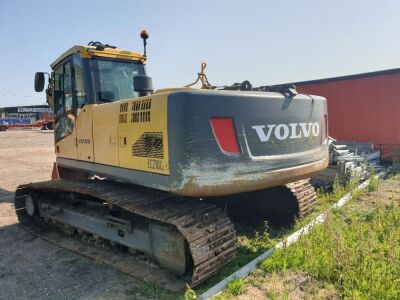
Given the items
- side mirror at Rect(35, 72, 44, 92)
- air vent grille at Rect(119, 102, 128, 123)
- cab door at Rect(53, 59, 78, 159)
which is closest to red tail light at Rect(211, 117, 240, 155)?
air vent grille at Rect(119, 102, 128, 123)

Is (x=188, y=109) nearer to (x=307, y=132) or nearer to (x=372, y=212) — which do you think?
(x=307, y=132)

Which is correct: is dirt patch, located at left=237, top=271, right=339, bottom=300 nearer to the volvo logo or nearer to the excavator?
the excavator

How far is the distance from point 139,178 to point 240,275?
1408mm

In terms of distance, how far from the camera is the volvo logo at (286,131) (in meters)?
3.47

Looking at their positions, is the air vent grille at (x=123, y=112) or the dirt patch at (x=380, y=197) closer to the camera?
the air vent grille at (x=123, y=112)

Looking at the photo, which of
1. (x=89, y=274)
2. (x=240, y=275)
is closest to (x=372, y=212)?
(x=240, y=275)

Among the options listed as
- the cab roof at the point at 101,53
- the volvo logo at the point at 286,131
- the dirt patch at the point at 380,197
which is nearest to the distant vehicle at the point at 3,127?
the cab roof at the point at 101,53

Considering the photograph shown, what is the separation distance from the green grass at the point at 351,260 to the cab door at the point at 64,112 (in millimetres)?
3118

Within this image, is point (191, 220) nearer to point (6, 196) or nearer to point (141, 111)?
point (141, 111)

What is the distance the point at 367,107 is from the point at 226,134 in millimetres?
9196

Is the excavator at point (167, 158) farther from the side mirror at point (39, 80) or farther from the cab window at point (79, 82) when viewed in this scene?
the side mirror at point (39, 80)

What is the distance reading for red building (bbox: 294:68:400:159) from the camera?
1049 centimetres

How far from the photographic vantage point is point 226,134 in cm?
327

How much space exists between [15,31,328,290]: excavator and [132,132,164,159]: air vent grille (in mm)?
10
